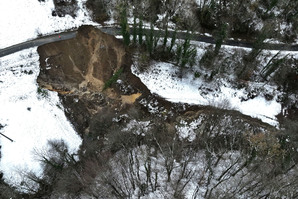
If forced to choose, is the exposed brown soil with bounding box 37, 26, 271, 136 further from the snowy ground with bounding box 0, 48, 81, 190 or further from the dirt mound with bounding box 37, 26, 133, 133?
the snowy ground with bounding box 0, 48, 81, 190

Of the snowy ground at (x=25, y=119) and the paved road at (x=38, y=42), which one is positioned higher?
the paved road at (x=38, y=42)

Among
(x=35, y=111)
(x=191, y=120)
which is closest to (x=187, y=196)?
(x=191, y=120)

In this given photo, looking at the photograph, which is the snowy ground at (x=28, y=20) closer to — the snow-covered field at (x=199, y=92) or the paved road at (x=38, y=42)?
the paved road at (x=38, y=42)

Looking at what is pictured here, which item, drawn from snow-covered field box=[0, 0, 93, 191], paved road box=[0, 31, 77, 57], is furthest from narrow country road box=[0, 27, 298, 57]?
snow-covered field box=[0, 0, 93, 191]

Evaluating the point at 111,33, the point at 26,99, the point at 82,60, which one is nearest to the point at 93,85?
the point at 82,60

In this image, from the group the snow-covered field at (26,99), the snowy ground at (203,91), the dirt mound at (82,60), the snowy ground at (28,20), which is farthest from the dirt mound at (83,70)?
the snowy ground at (203,91)

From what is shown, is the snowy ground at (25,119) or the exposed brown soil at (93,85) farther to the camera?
the exposed brown soil at (93,85)

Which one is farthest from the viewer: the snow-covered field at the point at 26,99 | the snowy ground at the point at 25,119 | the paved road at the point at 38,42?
the paved road at the point at 38,42

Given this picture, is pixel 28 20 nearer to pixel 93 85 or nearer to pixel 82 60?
pixel 82 60
